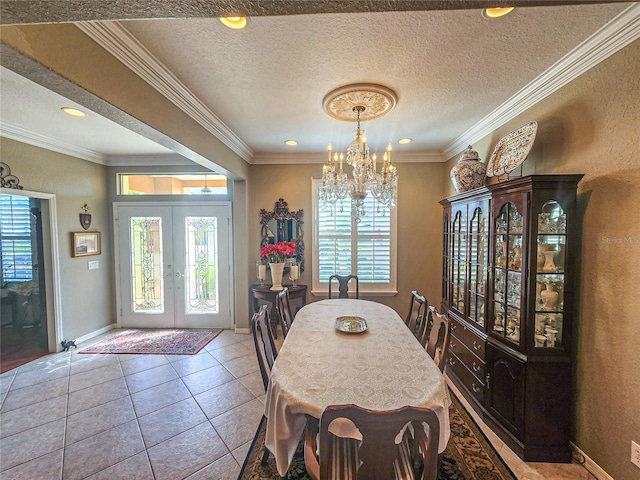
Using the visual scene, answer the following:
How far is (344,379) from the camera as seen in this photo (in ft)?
4.93

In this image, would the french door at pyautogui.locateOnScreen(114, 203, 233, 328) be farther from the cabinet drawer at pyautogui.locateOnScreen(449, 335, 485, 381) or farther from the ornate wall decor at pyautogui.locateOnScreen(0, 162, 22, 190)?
the cabinet drawer at pyautogui.locateOnScreen(449, 335, 485, 381)

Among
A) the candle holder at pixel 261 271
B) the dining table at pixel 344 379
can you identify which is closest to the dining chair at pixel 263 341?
the dining table at pixel 344 379

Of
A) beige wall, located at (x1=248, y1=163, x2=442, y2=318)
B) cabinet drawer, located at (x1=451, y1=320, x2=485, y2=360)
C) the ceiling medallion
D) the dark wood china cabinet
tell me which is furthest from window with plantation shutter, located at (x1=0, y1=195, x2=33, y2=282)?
the dark wood china cabinet

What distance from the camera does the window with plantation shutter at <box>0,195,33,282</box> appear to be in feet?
10.9

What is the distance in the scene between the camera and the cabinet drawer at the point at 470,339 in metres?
2.28

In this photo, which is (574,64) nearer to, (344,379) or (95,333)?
(344,379)

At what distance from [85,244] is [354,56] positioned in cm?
444

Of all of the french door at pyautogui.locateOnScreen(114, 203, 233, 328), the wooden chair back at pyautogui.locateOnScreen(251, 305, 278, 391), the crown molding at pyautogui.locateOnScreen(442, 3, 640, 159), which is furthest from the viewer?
the french door at pyautogui.locateOnScreen(114, 203, 233, 328)

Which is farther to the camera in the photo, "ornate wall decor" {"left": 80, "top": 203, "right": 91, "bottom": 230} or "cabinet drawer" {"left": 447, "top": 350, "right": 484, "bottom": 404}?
"ornate wall decor" {"left": 80, "top": 203, "right": 91, "bottom": 230}

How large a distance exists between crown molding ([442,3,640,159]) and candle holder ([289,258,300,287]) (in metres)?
2.92

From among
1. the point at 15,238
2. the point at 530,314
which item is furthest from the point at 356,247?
the point at 15,238

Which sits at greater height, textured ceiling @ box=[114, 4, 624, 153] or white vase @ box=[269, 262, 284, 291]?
textured ceiling @ box=[114, 4, 624, 153]

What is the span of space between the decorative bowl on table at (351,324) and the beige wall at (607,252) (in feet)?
4.91

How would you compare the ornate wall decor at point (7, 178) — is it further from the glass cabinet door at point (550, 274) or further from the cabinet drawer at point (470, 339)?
the glass cabinet door at point (550, 274)
